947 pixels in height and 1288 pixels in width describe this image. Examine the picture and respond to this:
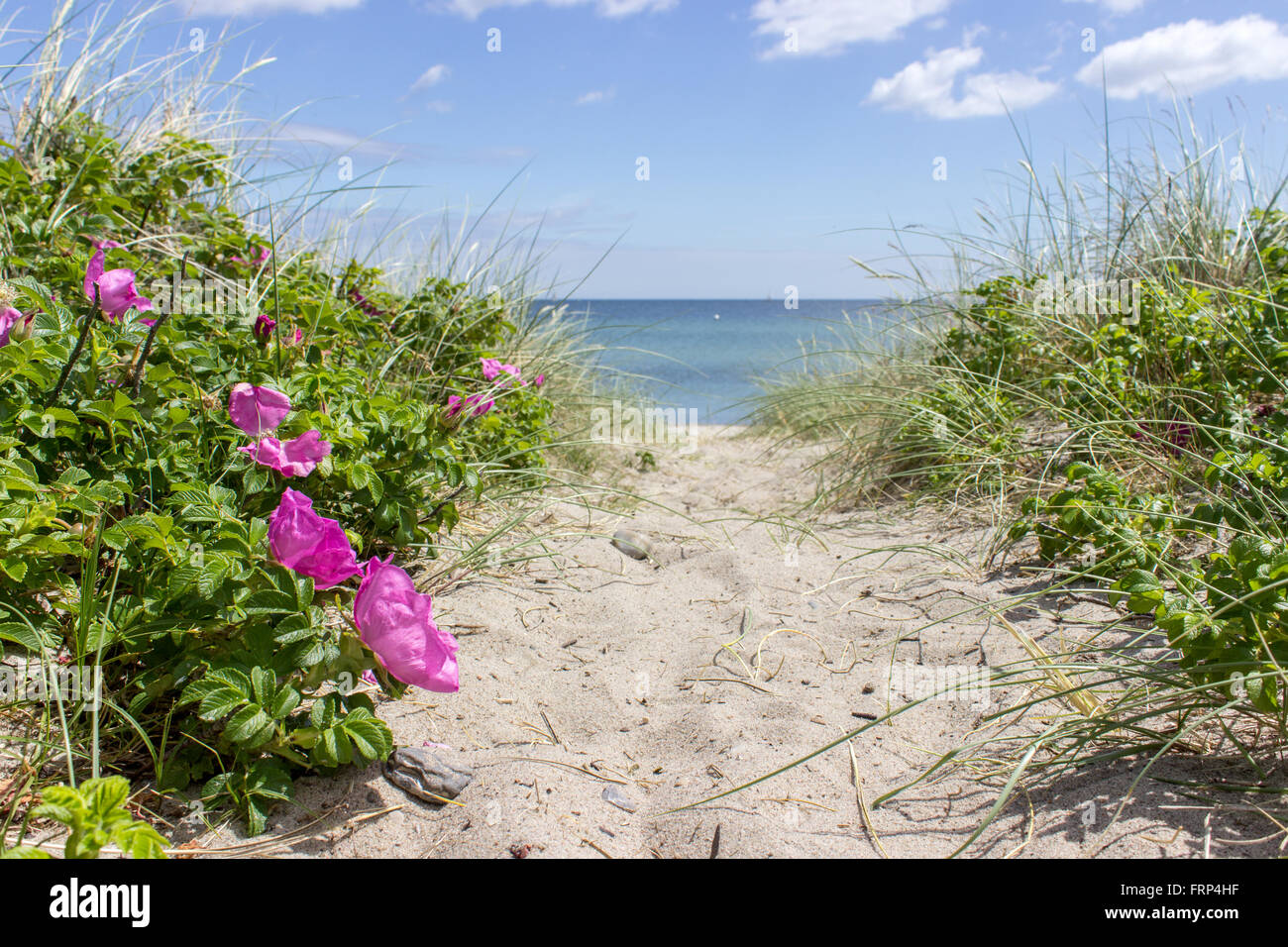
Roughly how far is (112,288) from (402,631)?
118 cm

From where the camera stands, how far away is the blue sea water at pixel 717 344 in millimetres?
5156

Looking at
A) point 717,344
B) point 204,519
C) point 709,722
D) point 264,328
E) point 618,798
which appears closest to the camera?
point 204,519

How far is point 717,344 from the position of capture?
29.4 meters

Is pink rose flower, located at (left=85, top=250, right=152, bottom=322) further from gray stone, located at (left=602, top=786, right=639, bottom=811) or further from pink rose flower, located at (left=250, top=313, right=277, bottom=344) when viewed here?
gray stone, located at (left=602, top=786, right=639, bottom=811)

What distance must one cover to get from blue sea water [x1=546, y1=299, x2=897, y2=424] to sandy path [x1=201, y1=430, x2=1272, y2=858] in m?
1.56

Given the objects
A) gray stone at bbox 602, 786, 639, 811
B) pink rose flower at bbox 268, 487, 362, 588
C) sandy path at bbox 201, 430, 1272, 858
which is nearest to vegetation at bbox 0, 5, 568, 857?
pink rose flower at bbox 268, 487, 362, 588

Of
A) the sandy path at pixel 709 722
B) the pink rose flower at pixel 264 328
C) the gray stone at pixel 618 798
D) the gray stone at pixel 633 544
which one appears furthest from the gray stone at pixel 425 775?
the gray stone at pixel 633 544

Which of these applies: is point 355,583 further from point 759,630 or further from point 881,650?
point 881,650

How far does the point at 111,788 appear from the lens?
94 cm

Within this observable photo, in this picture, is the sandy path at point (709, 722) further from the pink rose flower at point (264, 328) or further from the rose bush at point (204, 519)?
the pink rose flower at point (264, 328)

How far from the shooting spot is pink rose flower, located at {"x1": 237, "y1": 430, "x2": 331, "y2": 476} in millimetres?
1561

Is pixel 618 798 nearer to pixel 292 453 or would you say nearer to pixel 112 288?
pixel 292 453

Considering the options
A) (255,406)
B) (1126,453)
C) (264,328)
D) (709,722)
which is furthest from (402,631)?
(1126,453)

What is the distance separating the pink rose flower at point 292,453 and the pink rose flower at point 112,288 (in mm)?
512
